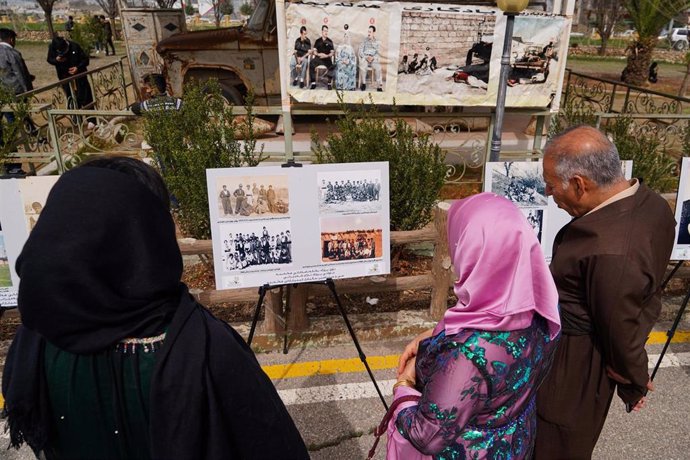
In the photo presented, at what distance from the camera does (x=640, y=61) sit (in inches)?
727

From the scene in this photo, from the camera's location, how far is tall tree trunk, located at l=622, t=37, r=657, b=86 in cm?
1811

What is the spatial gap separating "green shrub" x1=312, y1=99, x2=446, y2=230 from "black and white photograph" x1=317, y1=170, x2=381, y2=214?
59.1 inches

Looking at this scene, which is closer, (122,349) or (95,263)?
(95,263)

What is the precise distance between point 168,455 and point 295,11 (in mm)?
4725

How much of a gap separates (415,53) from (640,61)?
1749 centimetres

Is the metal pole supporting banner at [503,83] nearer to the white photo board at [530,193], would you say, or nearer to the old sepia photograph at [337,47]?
the white photo board at [530,193]

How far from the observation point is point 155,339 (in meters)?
1.24

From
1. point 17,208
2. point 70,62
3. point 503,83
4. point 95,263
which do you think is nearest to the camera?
point 95,263

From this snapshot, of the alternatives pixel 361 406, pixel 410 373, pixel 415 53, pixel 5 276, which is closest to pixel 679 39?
pixel 415 53

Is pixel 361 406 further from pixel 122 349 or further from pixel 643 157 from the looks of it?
pixel 643 157

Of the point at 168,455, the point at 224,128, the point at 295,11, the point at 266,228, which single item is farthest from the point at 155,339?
the point at 295,11

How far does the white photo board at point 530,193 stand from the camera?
3.29 m

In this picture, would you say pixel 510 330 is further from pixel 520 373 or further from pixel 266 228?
pixel 266 228

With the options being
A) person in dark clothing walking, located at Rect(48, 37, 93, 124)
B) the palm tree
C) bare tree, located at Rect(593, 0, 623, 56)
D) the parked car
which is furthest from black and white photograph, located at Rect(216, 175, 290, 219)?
the parked car
